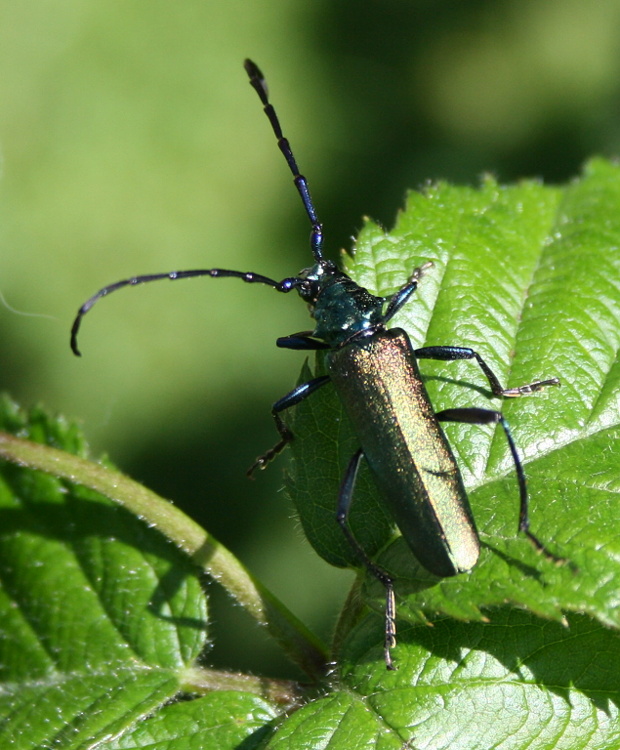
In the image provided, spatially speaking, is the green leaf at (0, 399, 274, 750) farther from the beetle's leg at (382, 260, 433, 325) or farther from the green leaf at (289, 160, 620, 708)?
the beetle's leg at (382, 260, 433, 325)

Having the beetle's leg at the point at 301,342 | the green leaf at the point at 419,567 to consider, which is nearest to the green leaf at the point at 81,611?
the green leaf at the point at 419,567

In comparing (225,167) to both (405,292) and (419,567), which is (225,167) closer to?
(405,292)

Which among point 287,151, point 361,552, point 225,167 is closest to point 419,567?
point 361,552

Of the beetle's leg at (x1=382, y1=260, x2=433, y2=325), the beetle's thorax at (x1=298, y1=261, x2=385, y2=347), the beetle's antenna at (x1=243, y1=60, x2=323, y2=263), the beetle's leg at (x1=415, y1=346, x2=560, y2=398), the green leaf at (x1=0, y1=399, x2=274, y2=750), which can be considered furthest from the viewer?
the beetle's antenna at (x1=243, y1=60, x2=323, y2=263)

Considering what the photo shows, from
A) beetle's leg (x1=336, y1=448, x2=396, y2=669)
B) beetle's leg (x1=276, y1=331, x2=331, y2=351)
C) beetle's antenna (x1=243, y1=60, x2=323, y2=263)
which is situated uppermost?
beetle's antenna (x1=243, y1=60, x2=323, y2=263)

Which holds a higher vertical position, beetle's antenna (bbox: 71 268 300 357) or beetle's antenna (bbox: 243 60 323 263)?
beetle's antenna (bbox: 243 60 323 263)

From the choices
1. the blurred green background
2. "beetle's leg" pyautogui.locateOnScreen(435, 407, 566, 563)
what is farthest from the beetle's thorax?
the blurred green background

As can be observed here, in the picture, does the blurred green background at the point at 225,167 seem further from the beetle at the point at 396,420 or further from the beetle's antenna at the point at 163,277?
the beetle's antenna at the point at 163,277

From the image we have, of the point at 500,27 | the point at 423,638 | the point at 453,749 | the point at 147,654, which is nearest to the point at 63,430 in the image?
the point at 147,654
